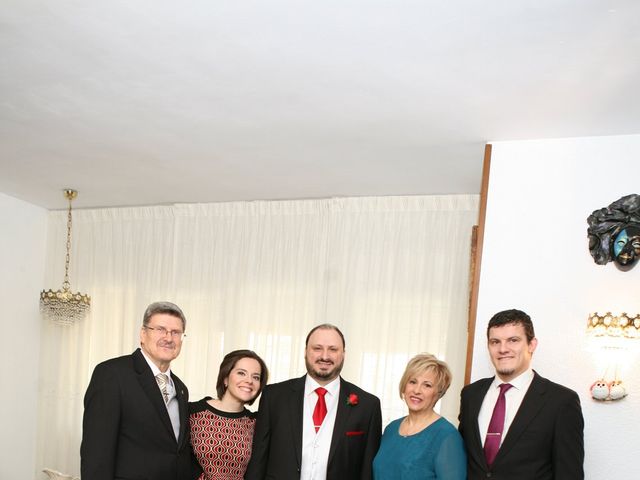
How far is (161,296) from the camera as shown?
723cm

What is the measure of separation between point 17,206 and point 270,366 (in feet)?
9.53

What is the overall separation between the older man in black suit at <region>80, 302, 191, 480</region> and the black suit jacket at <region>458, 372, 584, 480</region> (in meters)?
1.43

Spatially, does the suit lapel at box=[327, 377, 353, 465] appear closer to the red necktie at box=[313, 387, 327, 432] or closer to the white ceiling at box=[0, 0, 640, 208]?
the red necktie at box=[313, 387, 327, 432]

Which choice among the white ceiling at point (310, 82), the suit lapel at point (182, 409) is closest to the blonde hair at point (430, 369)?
the suit lapel at point (182, 409)

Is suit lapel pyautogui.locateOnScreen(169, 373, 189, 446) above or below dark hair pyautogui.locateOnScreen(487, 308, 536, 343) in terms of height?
below

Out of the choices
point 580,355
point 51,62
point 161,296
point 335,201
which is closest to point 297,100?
point 51,62

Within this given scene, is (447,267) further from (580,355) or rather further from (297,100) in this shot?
(297,100)

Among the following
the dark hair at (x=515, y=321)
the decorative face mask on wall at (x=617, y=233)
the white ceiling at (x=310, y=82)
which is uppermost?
the white ceiling at (x=310, y=82)

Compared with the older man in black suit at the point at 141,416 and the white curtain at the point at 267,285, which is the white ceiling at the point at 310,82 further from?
the older man in black suit at the point at 141,416

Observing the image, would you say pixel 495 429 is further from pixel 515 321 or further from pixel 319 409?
pixel 319 409

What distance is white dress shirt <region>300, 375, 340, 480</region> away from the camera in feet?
12.4

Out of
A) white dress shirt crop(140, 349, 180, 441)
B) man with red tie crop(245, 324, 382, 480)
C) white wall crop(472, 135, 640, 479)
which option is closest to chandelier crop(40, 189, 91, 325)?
white dress shirt crop(140, 349, 180, 441)

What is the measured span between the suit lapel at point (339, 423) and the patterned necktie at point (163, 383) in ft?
2.76

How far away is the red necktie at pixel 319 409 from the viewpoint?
12.7 feet
